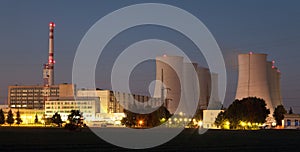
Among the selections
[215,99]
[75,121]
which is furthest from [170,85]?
[215,99]

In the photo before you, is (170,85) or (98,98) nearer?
(170,85)

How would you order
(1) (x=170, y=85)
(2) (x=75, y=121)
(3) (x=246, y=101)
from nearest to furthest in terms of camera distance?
(2) (x=75, y=121), (3) (x=246, y=101), (1) (x=170, y=85)

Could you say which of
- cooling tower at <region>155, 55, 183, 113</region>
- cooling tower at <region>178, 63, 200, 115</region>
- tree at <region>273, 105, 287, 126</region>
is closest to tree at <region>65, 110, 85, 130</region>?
cooling tower at <region>155, 55, 183, 113</region>

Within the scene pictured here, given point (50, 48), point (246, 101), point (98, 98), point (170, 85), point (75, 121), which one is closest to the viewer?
point (75, 121)

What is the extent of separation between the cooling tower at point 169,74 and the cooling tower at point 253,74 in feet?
36.5

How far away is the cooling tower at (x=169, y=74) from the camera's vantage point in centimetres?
8450

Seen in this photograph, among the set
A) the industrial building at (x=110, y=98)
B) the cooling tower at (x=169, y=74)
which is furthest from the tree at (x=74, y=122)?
the industrial building at (x=110, y=98)

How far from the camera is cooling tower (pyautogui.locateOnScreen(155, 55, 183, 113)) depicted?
3327 inches

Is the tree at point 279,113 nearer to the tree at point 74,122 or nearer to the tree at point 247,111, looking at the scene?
the tree at point 247,111

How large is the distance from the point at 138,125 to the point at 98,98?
56.3m

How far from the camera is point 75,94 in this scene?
151 m

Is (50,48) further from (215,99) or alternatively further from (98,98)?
(215,99)

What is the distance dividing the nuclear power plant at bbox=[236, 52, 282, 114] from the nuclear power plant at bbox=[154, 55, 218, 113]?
10315 mm

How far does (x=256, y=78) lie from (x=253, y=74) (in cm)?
77
